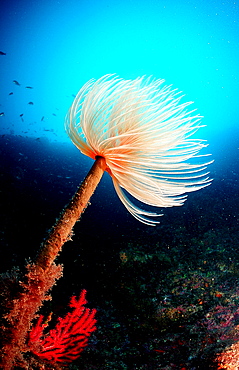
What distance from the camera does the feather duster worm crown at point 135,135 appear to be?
6.43ft

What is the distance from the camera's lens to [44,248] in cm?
158

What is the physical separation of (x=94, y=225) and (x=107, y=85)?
20.2 feet

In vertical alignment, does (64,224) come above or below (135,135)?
below

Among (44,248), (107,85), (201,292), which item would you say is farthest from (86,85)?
(201,292)

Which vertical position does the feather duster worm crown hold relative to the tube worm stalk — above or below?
above

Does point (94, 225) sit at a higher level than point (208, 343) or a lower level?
lower

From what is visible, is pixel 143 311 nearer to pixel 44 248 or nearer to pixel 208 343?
pixel 208 343

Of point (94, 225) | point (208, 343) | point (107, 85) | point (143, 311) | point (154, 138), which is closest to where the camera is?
point (154, 138)

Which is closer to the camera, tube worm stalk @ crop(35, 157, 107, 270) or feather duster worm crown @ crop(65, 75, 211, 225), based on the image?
tube worm stalk @ crop(35, 157, 107, 270)

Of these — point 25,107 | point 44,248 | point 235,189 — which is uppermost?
point 235,189

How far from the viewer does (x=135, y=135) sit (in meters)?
1.97

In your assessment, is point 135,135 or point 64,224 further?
point 135,135

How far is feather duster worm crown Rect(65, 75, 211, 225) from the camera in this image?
→ 1960 millimetres

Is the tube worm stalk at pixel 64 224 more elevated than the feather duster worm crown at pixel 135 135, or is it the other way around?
the feather duster worm crown at pixel 135 135
